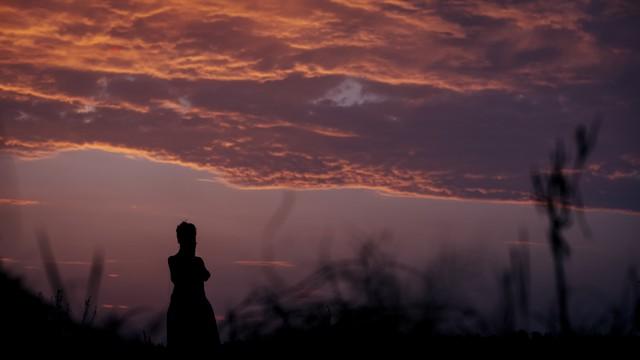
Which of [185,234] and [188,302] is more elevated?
[185,234]

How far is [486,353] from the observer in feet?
38.4

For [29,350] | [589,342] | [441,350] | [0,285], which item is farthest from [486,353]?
[0,285]

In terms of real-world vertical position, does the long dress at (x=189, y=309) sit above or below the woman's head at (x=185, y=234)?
below

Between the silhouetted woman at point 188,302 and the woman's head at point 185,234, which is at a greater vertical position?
the woman's head at point 185,234

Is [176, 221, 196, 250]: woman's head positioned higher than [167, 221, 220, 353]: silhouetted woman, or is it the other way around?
[176, 221, 196, 250]: woman's head

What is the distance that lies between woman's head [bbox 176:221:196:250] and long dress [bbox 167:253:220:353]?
20 cm

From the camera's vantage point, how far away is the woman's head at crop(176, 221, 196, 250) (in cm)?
1127

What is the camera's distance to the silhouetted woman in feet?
37.2

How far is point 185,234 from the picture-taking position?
11.3 meters

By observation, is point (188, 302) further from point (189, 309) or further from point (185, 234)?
point (185, 234)

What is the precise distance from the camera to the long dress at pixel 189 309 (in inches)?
448

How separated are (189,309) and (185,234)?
1117mm

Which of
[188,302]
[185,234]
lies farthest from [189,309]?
[185,234]

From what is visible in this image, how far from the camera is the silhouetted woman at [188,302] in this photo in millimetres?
11344
